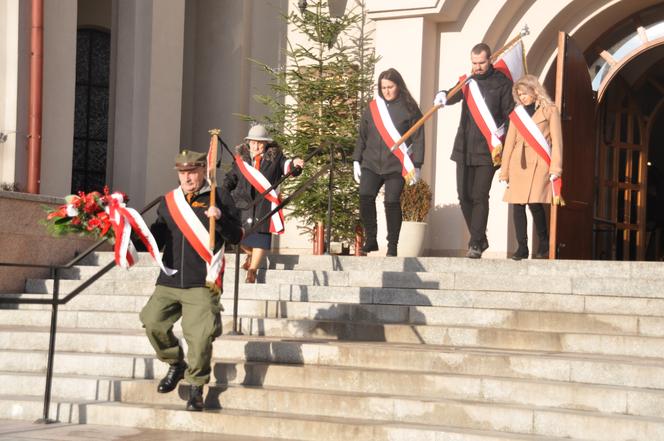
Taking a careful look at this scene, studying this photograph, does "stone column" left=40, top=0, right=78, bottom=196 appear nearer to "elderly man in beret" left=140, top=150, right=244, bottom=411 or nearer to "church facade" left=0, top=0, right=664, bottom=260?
"church facade" left=0, top=0, right=664, bottom=260

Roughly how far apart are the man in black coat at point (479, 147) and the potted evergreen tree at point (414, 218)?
7.48 feet

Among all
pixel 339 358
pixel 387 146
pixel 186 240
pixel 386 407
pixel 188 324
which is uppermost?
pixel 387 146

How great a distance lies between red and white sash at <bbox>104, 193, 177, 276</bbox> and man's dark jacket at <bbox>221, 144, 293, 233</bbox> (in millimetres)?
3248

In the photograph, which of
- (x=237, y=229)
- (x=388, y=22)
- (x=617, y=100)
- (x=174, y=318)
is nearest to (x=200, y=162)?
(x=237, y=229)

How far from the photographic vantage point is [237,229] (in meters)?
9.09

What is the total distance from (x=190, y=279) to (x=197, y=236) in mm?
316

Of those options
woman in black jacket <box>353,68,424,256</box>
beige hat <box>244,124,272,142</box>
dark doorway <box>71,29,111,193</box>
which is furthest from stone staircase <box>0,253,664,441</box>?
dark doorway <box>71,29,111,193</box>

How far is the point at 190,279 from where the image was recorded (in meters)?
8.98

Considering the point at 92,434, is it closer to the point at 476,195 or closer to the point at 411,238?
the point at 476,195

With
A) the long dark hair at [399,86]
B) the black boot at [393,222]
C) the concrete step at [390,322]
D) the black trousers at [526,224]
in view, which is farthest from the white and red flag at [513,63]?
the concrete step at [390,322]

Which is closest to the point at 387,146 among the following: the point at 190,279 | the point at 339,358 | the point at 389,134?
Result: the point at 389,134

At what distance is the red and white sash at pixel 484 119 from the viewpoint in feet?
39.4

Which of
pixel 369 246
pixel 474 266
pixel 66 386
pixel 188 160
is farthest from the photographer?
pixel 369 246

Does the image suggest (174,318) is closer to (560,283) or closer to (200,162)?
(200,162)
